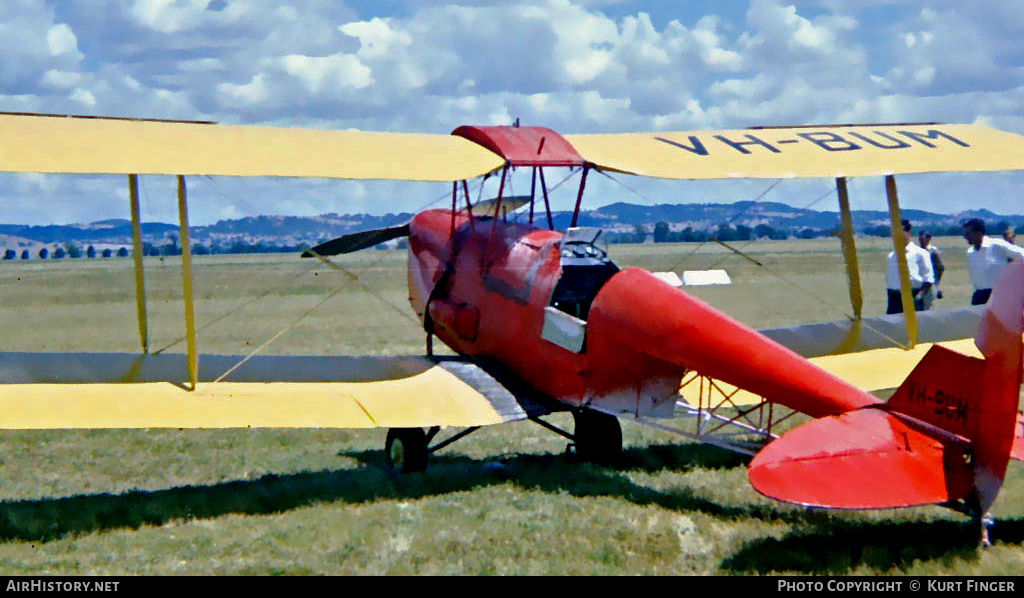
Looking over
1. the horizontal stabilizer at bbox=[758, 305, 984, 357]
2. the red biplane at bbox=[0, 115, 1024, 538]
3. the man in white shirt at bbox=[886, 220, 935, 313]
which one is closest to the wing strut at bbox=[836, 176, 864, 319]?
the red biplane at bbox=[0, 115, 1024, 538]

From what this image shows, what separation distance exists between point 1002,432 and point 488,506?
10.4 feet

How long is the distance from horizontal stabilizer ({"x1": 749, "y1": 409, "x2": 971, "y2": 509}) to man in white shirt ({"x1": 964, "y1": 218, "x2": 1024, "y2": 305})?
236 inches

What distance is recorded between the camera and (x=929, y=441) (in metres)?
5.39

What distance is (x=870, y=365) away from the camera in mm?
8844

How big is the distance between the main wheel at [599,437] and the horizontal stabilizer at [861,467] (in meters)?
2.93

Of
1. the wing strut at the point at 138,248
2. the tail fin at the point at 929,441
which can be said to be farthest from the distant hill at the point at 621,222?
the tail fin at the point at 929,441

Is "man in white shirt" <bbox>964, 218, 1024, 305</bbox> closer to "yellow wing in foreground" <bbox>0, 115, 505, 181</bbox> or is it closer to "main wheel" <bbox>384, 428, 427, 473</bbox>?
"yellow wing in foreground" <bbox>0, 115, 505, 181</bbox>

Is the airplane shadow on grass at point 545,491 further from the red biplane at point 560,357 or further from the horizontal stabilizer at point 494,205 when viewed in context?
the horizontal stabilizer at point 494,205

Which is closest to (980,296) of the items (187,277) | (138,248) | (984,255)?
Result: (984,255)

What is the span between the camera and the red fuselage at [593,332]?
20.9ft

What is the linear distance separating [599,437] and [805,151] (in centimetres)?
311

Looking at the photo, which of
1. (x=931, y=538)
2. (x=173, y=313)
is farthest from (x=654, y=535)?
(x=173, y=313)

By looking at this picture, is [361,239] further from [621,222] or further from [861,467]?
[861,467]

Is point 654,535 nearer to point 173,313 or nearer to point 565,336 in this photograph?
point 565,336
